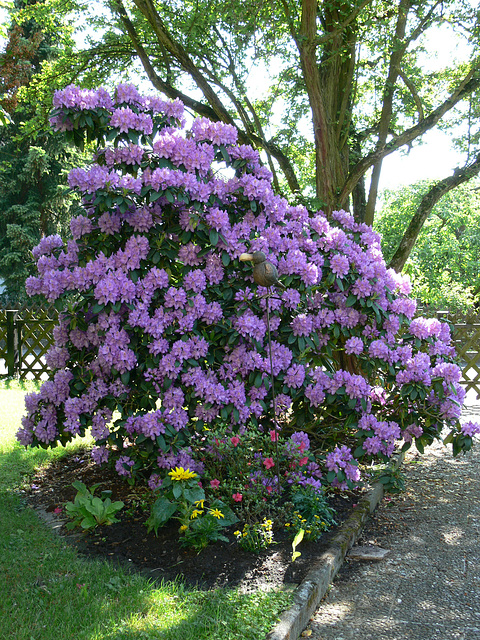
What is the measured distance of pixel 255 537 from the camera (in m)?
3.49

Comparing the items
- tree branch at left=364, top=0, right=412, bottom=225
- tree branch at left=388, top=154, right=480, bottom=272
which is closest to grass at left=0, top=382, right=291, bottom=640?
tree branch at left=388, top=154, right=480, bottom=272

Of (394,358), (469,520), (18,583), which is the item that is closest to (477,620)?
(469,520)

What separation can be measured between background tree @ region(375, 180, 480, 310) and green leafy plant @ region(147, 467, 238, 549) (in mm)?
22074

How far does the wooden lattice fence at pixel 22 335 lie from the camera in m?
11.2

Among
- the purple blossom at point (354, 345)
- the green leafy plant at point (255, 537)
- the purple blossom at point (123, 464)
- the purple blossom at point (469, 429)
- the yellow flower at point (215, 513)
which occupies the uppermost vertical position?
the purple blossom at point (354, 345)

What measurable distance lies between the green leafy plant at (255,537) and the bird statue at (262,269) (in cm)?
159

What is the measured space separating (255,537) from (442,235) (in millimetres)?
25245

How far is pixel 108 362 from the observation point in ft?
12.8

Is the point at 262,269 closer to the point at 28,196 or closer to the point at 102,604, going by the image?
the point at 102,604

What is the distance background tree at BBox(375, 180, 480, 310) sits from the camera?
2533cm

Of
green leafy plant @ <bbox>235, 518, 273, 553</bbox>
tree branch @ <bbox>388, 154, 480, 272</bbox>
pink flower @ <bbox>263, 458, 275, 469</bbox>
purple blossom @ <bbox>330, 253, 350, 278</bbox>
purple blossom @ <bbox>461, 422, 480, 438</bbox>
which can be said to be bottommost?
green leafy plant @ <bbox>235, 518, 273, 553</bbox>

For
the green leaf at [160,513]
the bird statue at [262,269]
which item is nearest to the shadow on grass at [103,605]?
the green leaf at [160,513]

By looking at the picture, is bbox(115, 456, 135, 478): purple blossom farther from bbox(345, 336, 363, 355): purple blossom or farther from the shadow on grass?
bbox(345, 336, 363, 355): purple blossom

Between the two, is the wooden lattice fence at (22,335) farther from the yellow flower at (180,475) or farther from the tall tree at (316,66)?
the yellow flower at (180,475)
